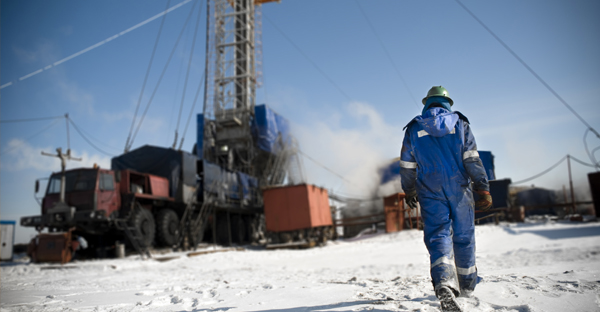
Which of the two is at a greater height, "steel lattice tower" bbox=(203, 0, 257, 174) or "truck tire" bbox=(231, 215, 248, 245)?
"steel lattice tower" bbox=(203, 0, 257, 174)

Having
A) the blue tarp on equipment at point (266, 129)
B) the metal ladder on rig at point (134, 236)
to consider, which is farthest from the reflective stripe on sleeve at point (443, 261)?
the blue tarp on equipment at point (266, 129)

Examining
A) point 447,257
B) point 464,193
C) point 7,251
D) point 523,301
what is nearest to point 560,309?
point 523,301

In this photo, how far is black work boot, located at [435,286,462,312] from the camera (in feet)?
8.11

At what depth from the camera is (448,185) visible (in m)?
2.91

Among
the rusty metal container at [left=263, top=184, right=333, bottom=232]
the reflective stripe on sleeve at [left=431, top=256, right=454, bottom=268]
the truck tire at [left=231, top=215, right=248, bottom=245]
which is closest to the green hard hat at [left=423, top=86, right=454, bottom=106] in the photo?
the reflective stripe on sleeve at [left=431, top=256, right=454, bottom=268]

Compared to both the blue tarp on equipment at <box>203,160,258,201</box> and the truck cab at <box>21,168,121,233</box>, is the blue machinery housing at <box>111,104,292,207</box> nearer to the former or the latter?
the blue tarp on equipment at <box>203,160,258,201</box>

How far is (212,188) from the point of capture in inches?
703

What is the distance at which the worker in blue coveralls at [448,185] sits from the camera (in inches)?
112

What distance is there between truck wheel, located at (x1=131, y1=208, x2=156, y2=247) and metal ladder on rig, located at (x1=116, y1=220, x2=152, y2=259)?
8 centimetres

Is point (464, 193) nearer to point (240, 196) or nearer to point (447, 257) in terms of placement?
point (447, 257)

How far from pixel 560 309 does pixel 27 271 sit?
393 inches

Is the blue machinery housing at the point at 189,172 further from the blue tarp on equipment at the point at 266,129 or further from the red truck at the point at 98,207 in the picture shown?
the red truck at the point at 98,207

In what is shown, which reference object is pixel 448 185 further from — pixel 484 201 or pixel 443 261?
pixel 443 261

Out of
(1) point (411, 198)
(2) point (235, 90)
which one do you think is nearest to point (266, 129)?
(2) point (235, 90)
